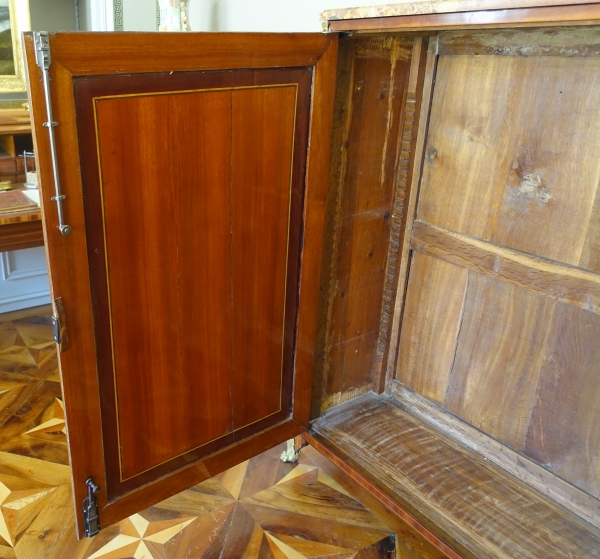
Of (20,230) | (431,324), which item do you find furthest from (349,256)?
(20,230)

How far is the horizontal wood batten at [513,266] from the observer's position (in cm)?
113

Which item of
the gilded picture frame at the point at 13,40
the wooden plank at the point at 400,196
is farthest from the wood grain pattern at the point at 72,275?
the gilded picture frame at the point at 13,40

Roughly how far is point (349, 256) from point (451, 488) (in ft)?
1.84

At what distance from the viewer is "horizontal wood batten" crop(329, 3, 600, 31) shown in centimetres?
82

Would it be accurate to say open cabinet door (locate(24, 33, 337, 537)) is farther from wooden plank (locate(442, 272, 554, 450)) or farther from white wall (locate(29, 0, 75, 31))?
white wall (locate(29, 0, 75, 31))

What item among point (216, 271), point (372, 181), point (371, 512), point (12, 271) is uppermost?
point (372, 181)

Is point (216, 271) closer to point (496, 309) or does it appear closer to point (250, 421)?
point (250, 421)

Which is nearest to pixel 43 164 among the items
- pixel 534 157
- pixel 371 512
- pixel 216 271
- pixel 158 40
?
pixel 158 40

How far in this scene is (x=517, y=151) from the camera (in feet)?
3.90

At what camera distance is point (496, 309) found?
1295 millimetres

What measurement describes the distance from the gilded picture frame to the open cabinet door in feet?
4.70

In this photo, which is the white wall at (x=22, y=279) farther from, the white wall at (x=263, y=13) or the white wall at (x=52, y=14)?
the white wall at (x=263, y=13)

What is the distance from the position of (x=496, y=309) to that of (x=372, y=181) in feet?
1.31

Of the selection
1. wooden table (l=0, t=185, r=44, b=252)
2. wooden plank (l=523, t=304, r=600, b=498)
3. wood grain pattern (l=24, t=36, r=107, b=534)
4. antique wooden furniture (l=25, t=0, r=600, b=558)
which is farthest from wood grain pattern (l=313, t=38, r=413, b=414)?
wooden table (l=0, t=185, r=44, b=252)
